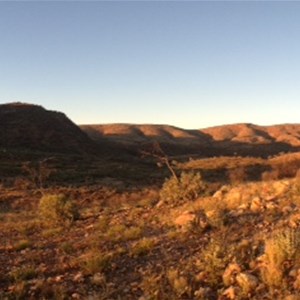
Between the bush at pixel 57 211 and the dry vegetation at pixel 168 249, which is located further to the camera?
the bush at pixel 57 211

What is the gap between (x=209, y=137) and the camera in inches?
5187

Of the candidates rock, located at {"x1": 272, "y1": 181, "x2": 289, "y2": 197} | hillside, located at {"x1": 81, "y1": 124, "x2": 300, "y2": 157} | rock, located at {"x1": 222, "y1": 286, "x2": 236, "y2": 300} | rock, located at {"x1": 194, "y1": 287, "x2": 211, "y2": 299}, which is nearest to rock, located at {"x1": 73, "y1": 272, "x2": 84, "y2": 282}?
rock, located at {"x1": 194, "y1": 287, "x2": 211, "y2": 299}

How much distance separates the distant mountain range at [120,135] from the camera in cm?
7256

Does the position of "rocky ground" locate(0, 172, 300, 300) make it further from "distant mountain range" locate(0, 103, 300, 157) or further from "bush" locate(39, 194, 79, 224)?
"distant mountain range" locate(0, 103, 300, 157)

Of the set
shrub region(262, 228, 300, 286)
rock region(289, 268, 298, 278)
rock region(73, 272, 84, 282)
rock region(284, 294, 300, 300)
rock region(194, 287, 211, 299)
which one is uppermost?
shrub region(262, 228, 300, 286)

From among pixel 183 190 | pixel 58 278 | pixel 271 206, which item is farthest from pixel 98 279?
pixel 183 190

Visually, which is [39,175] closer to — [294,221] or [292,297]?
[294,221]

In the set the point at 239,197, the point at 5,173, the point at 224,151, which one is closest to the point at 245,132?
the point at 224,151

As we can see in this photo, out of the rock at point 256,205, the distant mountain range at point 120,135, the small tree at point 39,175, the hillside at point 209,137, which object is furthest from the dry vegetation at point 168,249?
the hillside at point 209,137

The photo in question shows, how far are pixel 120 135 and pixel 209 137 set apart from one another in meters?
26.0

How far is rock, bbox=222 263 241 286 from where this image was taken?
293 inches

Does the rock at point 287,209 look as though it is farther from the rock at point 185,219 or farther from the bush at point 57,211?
the bush at point 57,211

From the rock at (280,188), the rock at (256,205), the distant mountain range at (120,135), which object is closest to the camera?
the rock at (256,205)

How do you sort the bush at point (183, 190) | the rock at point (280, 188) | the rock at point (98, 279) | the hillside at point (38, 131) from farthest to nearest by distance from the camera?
1. the hillside at point (38, 131)
2. the bush at point (183, 190)
3. the rock at point (280, 188)
4. the rock at point (98, 279)
